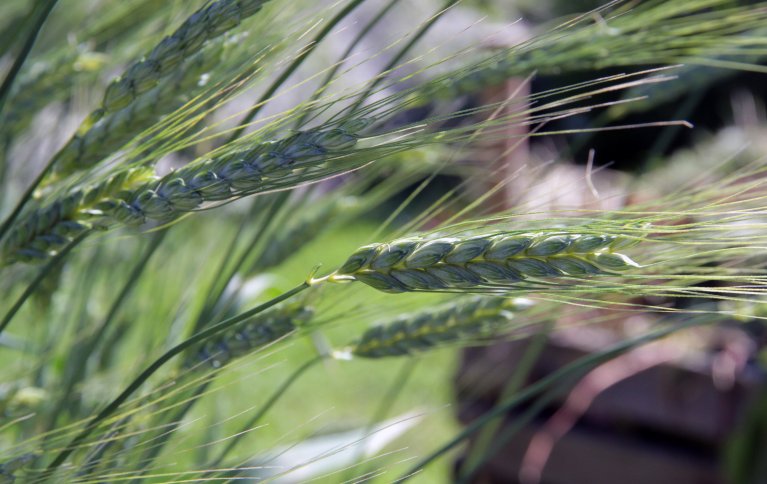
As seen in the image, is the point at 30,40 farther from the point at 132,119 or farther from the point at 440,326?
the point at 440,326

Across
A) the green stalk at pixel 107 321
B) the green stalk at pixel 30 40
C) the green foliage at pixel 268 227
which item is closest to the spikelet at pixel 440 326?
the green foliage at pixel 268 227

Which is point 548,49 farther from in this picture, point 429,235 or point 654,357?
point 654,357

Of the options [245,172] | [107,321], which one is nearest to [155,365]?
[245,172]

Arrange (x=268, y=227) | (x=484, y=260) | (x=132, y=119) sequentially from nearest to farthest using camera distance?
(x=484, y=260) → (x=132, y=119) → (x=268, y=227)

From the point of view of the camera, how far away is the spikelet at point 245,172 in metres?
0.36

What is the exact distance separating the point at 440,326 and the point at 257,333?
0.39ft

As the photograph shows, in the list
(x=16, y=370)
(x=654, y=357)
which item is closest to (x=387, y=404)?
(x=16, y=370)

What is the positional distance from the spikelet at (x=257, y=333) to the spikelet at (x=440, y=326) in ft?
0.22

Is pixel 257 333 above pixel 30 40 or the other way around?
the other way around

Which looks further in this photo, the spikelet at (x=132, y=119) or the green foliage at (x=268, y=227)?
the spikelet at (x=132, y=119)

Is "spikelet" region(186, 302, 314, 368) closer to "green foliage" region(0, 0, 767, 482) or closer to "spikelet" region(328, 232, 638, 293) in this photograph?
"green foliage" region(0, 0, 767, 482)

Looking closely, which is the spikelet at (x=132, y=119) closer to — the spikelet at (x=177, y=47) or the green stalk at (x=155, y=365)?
the spikelet at (x=177, y=47)

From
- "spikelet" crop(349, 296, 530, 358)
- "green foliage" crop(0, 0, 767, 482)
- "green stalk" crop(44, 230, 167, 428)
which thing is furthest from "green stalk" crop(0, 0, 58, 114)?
"spikelet" crop(349, 296, 530, 358)

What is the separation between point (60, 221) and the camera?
1.43 ft
